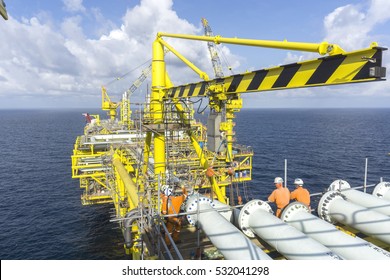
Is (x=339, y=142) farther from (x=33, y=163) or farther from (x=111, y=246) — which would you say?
(x=33, y=163)

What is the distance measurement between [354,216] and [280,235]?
2843 mm

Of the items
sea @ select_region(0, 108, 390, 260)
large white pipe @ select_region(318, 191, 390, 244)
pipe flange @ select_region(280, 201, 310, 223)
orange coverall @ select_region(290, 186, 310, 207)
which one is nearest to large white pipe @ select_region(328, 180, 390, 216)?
large white pipe @ select_region(318, 191, 390, 244)

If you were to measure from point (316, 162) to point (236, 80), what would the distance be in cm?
4541

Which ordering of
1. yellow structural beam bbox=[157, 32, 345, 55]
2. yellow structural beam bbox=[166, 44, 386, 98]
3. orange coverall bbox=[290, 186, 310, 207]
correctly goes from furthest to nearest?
1. orange coverall bbox=[290, 186, 310, 207]
2. yellow structural beam bbox=[157, 32, 345, 55]
3. yellow structural beam bbox=[166, 44, 386, 98]

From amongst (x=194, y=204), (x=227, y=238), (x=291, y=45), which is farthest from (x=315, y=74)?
(x=194, y=204)

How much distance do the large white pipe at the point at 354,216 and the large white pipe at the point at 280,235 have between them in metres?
2.14

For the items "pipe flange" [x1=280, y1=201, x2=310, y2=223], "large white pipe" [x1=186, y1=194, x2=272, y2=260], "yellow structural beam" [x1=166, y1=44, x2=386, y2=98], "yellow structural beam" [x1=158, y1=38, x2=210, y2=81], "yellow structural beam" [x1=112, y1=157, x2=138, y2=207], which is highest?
"yellow structural beam" [x1=158, y1=38, x2=210, y2=81]

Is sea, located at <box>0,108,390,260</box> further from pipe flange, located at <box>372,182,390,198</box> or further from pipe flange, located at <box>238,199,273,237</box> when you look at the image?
pipe flange, located at <box>372,182,390,198</box>

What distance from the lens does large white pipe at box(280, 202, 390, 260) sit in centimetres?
584

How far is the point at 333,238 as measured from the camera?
21.1 feet

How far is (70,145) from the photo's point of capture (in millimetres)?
72812

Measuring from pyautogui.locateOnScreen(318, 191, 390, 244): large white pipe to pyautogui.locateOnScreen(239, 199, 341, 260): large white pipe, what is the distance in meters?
2.14

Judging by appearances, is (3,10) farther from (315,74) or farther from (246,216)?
(246,216)

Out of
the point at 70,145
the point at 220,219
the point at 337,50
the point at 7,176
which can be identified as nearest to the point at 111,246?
the point at 220,219
